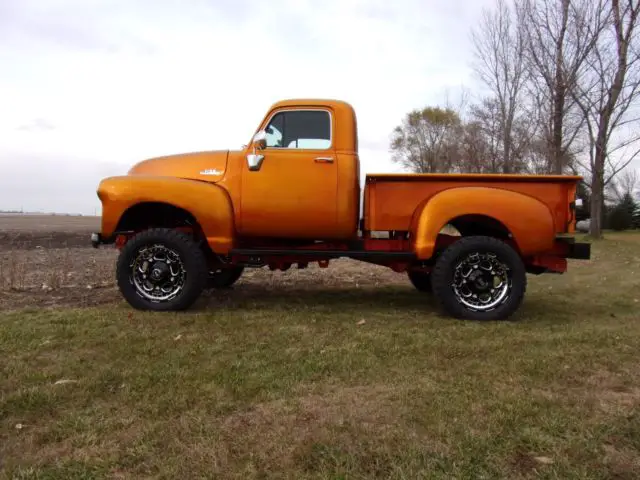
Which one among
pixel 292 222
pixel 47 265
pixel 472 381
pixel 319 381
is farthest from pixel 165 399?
pixel 47 265

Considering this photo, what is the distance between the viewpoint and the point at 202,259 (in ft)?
18.4

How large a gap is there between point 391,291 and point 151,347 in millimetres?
4046

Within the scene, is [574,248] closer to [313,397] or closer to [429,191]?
[429,191]

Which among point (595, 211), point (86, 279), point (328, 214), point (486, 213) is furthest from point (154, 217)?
point (595, 211)

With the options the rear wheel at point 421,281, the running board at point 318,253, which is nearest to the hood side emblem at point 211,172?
the running board at point 318,253

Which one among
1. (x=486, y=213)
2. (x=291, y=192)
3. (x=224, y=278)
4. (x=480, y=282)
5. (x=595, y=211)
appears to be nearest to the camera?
(x=486, y=213)

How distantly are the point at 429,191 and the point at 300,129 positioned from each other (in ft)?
5.19

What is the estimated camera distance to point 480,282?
5.49 metres

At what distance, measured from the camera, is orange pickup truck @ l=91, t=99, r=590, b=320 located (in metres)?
5.39

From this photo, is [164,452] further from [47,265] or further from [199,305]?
[47,265]

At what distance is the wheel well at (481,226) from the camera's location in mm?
5621

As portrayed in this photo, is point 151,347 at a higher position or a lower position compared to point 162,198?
lower

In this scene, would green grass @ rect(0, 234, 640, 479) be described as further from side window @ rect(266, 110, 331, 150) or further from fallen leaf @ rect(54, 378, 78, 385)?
side window @ rect(266, 110, 331, 150)

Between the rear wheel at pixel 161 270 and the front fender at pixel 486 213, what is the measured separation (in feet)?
7.80
